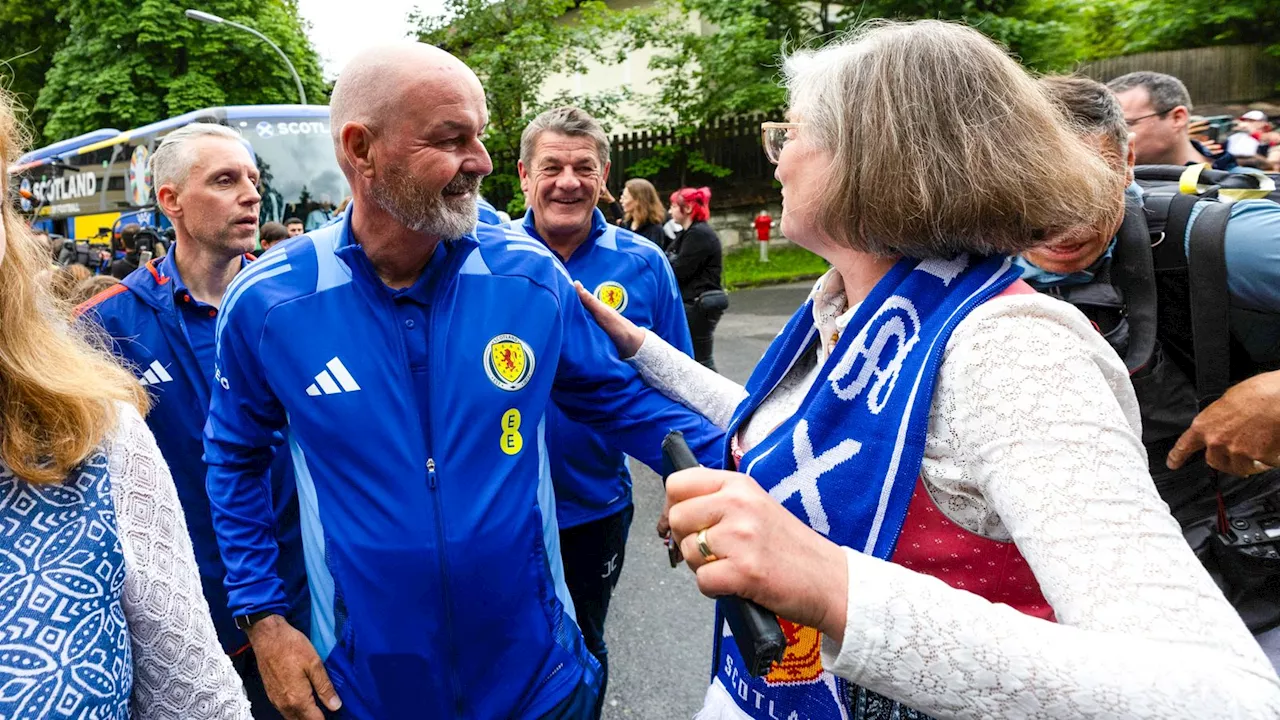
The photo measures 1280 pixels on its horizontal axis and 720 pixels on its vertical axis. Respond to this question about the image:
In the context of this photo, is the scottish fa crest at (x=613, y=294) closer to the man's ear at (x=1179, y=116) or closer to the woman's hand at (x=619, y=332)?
the woman's hand at (x=619, y=332)

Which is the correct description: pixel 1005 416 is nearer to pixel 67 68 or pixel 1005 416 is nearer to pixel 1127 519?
pixel 1127 519

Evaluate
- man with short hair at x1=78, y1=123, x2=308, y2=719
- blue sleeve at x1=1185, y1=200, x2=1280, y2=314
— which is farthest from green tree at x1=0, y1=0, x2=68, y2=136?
blue sleeve at x1=1185, y1=200, x2=1280, y2=314

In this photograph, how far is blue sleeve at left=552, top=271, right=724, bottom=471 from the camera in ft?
6.63

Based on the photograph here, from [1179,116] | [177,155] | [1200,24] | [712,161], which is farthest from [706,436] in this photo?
[1200,24]

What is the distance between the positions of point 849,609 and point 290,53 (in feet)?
92.5

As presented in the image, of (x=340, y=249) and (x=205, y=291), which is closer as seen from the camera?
(x=340, y=249)

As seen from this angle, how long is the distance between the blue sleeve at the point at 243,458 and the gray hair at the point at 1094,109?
6.75ft

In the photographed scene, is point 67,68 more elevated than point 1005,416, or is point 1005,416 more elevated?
point 67,68

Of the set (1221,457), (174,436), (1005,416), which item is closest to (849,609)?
(1005,416)

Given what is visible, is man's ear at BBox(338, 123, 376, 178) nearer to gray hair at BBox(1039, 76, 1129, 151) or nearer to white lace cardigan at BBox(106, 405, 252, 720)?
white lace cardigan at BBox(106, 405, 252, 720)

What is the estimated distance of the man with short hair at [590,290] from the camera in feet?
9.95

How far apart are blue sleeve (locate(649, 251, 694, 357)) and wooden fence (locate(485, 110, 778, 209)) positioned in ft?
50.8

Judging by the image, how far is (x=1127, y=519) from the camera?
93 centimetres

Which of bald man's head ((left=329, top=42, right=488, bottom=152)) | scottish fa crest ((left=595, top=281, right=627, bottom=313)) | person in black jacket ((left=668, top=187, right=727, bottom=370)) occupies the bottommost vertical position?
person in black jacket ((left=668, top=187, right=727, bottom=370))
